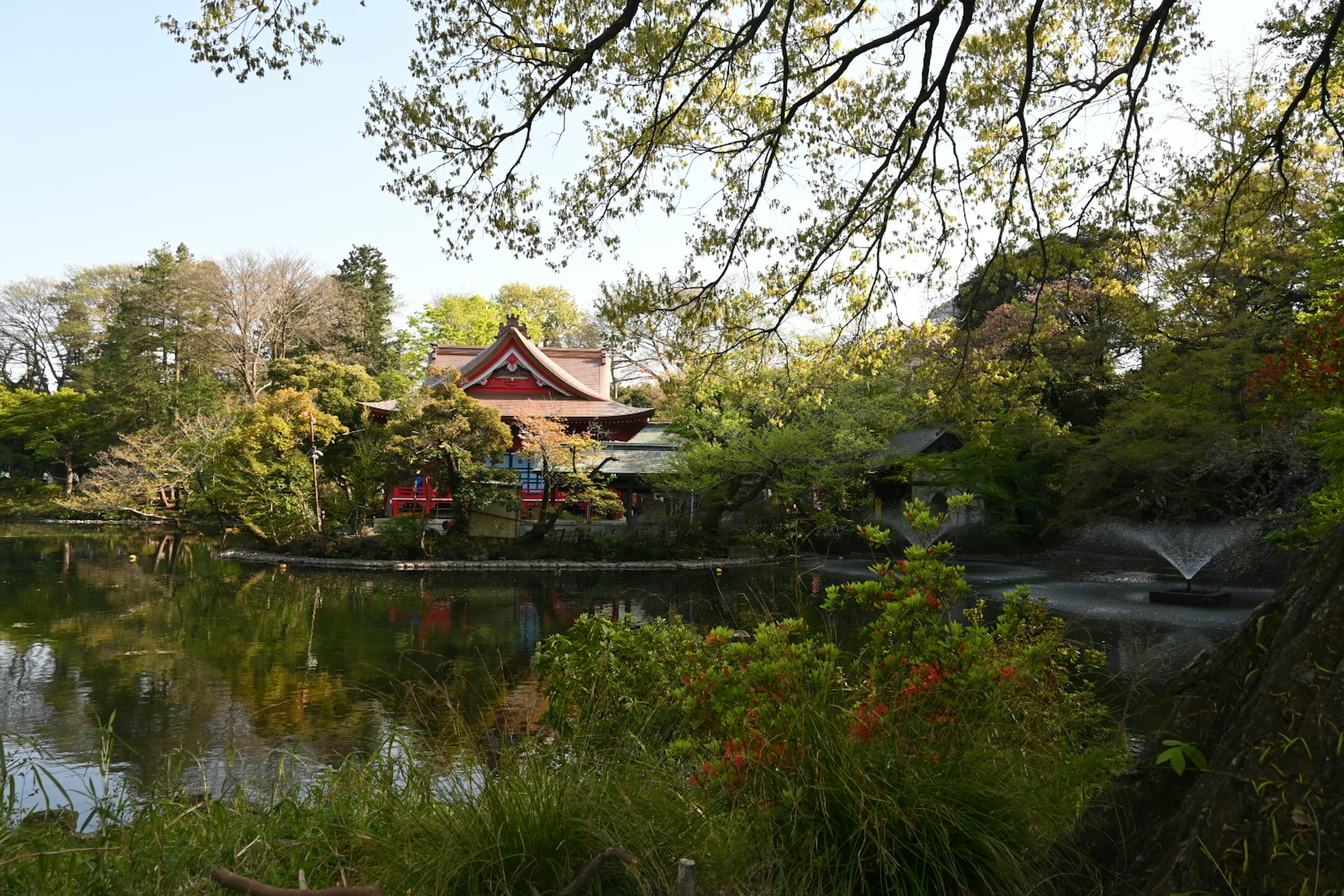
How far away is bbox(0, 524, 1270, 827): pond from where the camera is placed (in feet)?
18.0

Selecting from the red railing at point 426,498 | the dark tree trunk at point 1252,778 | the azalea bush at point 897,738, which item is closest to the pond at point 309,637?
the azalea bush at point 897,738

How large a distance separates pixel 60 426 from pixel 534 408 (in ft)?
57.7

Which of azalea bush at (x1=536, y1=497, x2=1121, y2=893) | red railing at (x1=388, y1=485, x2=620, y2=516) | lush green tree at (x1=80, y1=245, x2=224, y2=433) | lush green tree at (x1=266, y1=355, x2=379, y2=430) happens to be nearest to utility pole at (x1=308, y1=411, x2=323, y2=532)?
red railing at (x1=388, y1=485, x2=620, y2=516)

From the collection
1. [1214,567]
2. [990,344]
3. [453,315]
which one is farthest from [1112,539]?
[453,315]

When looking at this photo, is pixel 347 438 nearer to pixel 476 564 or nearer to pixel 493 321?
pixel 476 564

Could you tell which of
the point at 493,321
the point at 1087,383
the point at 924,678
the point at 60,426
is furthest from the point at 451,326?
the point at 924,678

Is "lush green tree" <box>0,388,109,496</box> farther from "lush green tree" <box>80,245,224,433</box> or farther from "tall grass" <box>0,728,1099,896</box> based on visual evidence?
"tall grass" <box>0,728,1099,896</box>

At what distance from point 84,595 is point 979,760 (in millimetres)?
12825

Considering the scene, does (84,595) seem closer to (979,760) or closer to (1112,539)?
(979,760)

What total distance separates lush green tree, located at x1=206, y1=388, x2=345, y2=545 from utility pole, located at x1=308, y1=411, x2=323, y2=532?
2cm

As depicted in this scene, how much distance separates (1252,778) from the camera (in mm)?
1501

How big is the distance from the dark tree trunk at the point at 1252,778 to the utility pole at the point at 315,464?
1720cm

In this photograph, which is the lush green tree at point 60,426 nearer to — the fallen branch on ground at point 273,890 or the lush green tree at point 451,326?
the lush green tree at point 451,326

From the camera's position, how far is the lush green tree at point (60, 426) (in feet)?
89.1
